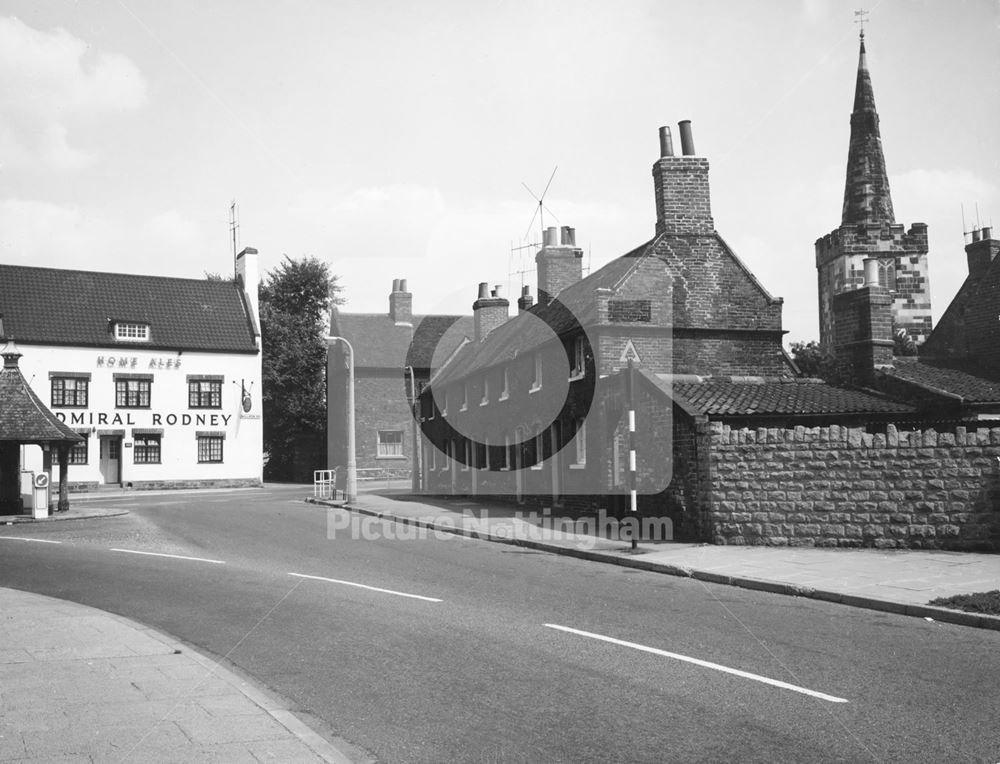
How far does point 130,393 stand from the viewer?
4753cm

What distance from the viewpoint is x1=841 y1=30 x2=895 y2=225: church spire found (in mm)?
72250

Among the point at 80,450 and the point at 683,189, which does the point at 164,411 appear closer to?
the point at 80,450

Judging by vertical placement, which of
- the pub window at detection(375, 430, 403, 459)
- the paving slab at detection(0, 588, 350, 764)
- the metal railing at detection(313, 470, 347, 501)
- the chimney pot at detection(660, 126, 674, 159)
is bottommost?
the metal railing at detection(313, 470, 347, 501)

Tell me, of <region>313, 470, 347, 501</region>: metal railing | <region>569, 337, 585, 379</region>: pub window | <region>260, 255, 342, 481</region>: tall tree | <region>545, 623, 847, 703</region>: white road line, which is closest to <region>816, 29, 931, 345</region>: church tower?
<region>260, 255, 342, 481</region>: tall tree

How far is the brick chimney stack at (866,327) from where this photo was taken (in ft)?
74.8

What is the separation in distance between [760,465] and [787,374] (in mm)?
8379

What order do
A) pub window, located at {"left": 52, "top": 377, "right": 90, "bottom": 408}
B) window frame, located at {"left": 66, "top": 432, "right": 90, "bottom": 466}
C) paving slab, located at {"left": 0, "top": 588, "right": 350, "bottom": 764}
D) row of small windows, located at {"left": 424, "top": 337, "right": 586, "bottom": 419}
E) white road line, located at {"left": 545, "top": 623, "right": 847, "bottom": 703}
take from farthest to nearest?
pub window, located at {"left": 52, "top": 377, "right": 90, "bottom": 408} < window frame, located at {"left": 66, "top": 432, "right": 90, "bottom": 466} < row of small windows, located at {"left": 424, "top": 337, "right": 586, "bottom": 419} < white road line, located at {"left": 545, "top": 623, "right": 847, "bottom": 703} < paving slab, located at {"left": 0, "top": 588, "right": 350, "bottom": 764}

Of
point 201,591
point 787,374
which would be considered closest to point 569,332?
point 787,374

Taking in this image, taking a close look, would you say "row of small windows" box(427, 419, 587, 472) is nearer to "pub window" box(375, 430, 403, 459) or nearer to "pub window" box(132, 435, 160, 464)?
"pub window" box(375, 430, 403, 459)

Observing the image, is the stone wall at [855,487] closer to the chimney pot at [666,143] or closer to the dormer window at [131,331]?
the chimney pot at [666,143]

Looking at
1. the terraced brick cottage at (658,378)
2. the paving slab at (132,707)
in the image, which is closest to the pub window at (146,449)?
the terraced brick cottage at (658,378)

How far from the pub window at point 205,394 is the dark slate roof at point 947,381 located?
1442 inches

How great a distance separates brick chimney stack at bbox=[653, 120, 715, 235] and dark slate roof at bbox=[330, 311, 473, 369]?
1098 inches

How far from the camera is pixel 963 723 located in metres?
6.09
